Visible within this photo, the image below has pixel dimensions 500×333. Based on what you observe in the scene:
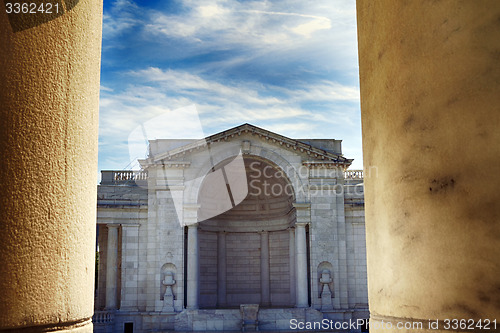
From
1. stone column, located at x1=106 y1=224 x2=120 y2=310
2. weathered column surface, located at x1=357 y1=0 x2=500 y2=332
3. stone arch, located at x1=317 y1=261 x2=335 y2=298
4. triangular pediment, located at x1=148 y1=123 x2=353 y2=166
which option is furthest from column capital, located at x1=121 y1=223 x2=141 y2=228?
weathered column surface, located at x1=357 y1=0 x2=500 y2=332

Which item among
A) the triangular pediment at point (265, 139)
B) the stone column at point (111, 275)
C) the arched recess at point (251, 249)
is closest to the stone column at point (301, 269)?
the arched recess at point (251, 249)

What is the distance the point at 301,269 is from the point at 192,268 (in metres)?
6.83

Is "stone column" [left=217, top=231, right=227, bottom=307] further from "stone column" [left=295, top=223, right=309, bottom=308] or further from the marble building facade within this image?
"stone column" [left=295, top=223, right=309, bottom=308]

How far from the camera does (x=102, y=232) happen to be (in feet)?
125

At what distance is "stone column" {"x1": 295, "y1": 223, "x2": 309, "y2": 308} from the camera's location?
116 feet

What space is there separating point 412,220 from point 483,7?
127cm

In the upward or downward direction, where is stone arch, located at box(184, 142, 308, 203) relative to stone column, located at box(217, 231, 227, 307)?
upward

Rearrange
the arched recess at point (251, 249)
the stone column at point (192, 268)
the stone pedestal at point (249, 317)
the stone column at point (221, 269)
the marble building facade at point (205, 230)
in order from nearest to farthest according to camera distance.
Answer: the stone pedestal at point (249, 317), the marble building facade at point (205, 230), the stone column at point (192, 268), the arched recess at point (251, 249), the stone column at point (221, 269)

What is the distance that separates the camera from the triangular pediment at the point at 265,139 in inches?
1421

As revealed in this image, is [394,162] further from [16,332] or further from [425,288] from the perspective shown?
[16,332]

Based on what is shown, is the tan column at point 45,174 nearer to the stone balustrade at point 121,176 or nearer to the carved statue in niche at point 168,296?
the carved statue in niche at point 168,296

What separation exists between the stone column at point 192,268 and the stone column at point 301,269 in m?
6.37

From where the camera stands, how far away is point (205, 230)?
3928 cm

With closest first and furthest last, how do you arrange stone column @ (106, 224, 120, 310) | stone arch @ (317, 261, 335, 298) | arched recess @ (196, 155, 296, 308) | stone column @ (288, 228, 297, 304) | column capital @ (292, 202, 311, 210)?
stone column @ (106, 224, 120, 310) < stone arch @ (317, 261, 335, 298) < column capital @ (292, 202, 311, 210) < stone column @ (288, 228, 297, 304) < arched recess @ (196, 155, 296, 308)
